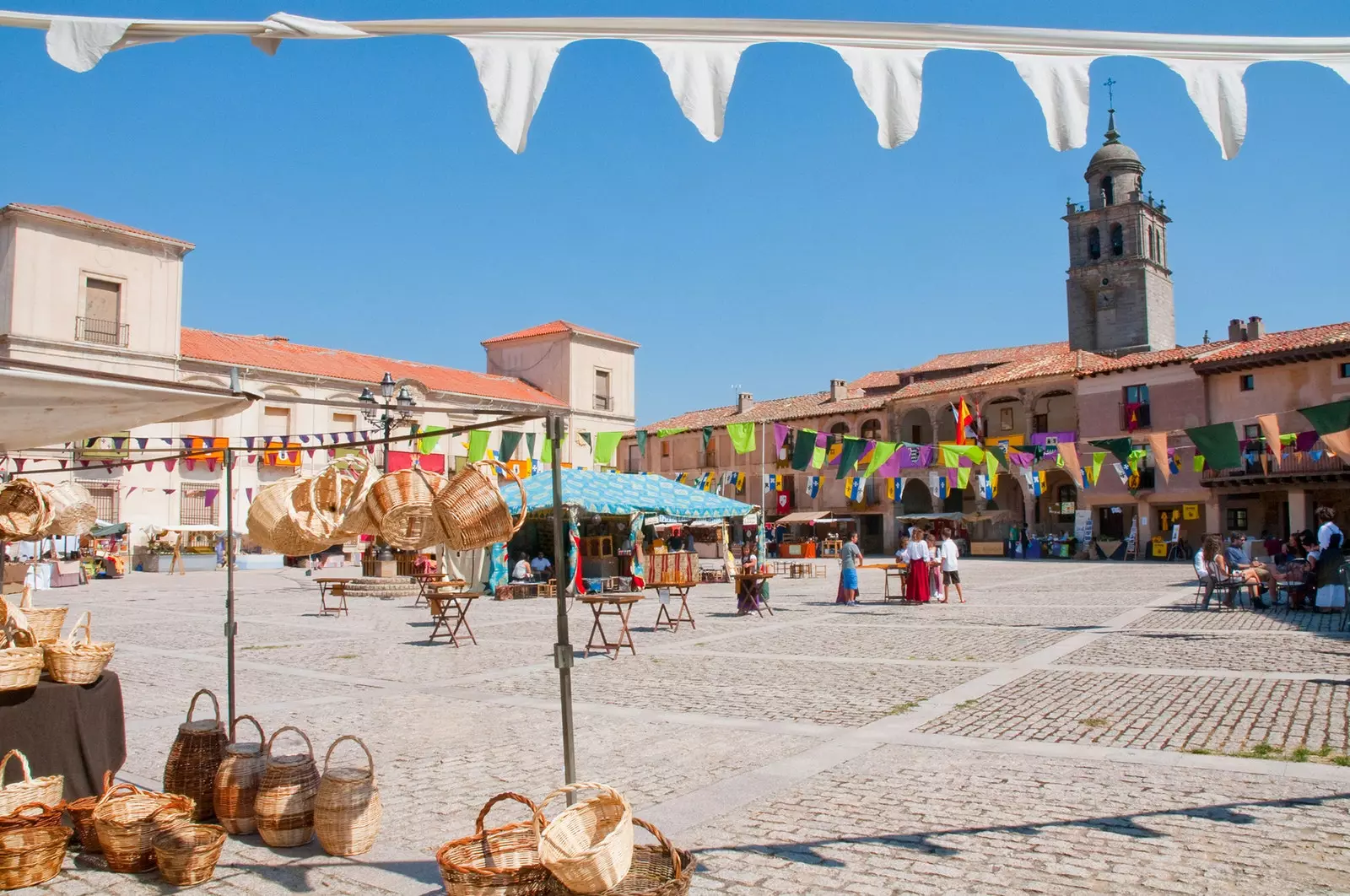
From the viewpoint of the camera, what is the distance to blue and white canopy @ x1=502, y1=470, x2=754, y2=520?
19.2m

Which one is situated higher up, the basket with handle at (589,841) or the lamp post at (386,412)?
the lamp post at (386,412)

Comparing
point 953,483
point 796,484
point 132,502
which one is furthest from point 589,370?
point 132,502

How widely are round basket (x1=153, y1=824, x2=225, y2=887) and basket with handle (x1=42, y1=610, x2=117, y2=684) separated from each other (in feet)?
3.75

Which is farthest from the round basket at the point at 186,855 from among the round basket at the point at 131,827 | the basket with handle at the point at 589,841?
the basket with handle at the point at 589,841

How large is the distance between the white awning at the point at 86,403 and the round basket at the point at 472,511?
40.9 inches

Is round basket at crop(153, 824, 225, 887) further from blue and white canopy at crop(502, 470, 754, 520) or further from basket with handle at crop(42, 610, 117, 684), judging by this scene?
blue and white canopy at crop(502, 470, 754, 520)

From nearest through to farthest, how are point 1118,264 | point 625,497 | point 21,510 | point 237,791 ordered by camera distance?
point 237,791 < point 21,510 < point 625,497 < point 1118,264

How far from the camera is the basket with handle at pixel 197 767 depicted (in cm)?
471

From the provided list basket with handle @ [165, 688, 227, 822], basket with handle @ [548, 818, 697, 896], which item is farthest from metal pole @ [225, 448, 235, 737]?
basket with handle @ [548, 818, 697, 896]

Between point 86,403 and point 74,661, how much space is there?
1.38m

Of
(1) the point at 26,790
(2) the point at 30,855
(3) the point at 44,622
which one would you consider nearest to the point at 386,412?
(3) the point at 44,622

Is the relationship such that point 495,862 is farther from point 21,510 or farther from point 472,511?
point 21,510

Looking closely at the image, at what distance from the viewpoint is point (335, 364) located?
4103 centimetres

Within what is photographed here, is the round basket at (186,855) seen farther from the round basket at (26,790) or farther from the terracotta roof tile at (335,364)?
the terracotta roof tile at (335,364)
